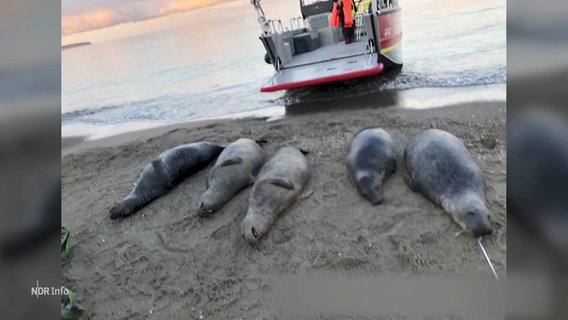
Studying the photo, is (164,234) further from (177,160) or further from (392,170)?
(392,170)

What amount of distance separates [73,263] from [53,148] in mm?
2608

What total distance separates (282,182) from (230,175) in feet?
1.77

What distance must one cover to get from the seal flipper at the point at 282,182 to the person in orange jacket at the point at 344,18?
5.37 metres

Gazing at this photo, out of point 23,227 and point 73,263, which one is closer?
point 23,227

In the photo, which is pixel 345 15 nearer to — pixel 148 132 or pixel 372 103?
pixel 372 103

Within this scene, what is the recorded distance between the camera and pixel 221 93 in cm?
1034

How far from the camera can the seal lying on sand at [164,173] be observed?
11.8ft

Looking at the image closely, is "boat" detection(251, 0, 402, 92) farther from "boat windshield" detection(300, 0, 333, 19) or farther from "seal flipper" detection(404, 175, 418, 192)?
"seal flipper" detection(404, 175, 418, 192)

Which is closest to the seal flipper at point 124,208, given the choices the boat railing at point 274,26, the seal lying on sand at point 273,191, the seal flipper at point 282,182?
the seal lying on sand at point 273,191

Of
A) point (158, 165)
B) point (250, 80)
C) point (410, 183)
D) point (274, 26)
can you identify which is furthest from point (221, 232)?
point (250, 80)

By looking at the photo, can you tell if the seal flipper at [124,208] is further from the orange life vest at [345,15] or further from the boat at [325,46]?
the orange life vest at [345,15]

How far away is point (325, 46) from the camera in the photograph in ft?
30.7

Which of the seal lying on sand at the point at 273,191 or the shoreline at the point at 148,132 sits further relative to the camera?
the shoreline at the point at 148,132

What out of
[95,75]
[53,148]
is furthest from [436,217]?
[95,75]
